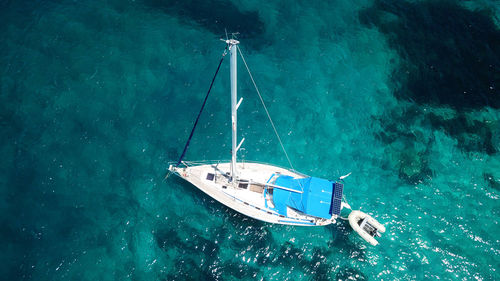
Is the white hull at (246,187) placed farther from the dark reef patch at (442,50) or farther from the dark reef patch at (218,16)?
the dark reef patch at (442,50)

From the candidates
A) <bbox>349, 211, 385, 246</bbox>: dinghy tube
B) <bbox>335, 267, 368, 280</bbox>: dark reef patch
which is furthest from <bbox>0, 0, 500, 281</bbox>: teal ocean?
<bbox>349, 211, 385, 246</bbox>: dinghy tube

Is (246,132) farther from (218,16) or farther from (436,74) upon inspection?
(436,74)

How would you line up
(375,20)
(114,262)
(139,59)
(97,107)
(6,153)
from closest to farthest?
(114,262) < (6,153) < (97,107) < (139,59) < (375,20)

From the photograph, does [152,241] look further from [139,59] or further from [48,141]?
[139,59]

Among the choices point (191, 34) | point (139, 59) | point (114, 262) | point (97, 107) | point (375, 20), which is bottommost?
point (114, 262)

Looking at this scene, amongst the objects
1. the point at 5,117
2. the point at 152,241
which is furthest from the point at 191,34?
the point at 152,241

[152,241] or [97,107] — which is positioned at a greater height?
[97,107]

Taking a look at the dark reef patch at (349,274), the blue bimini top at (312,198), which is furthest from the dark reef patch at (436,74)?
the dark reef patch at (349,274)
